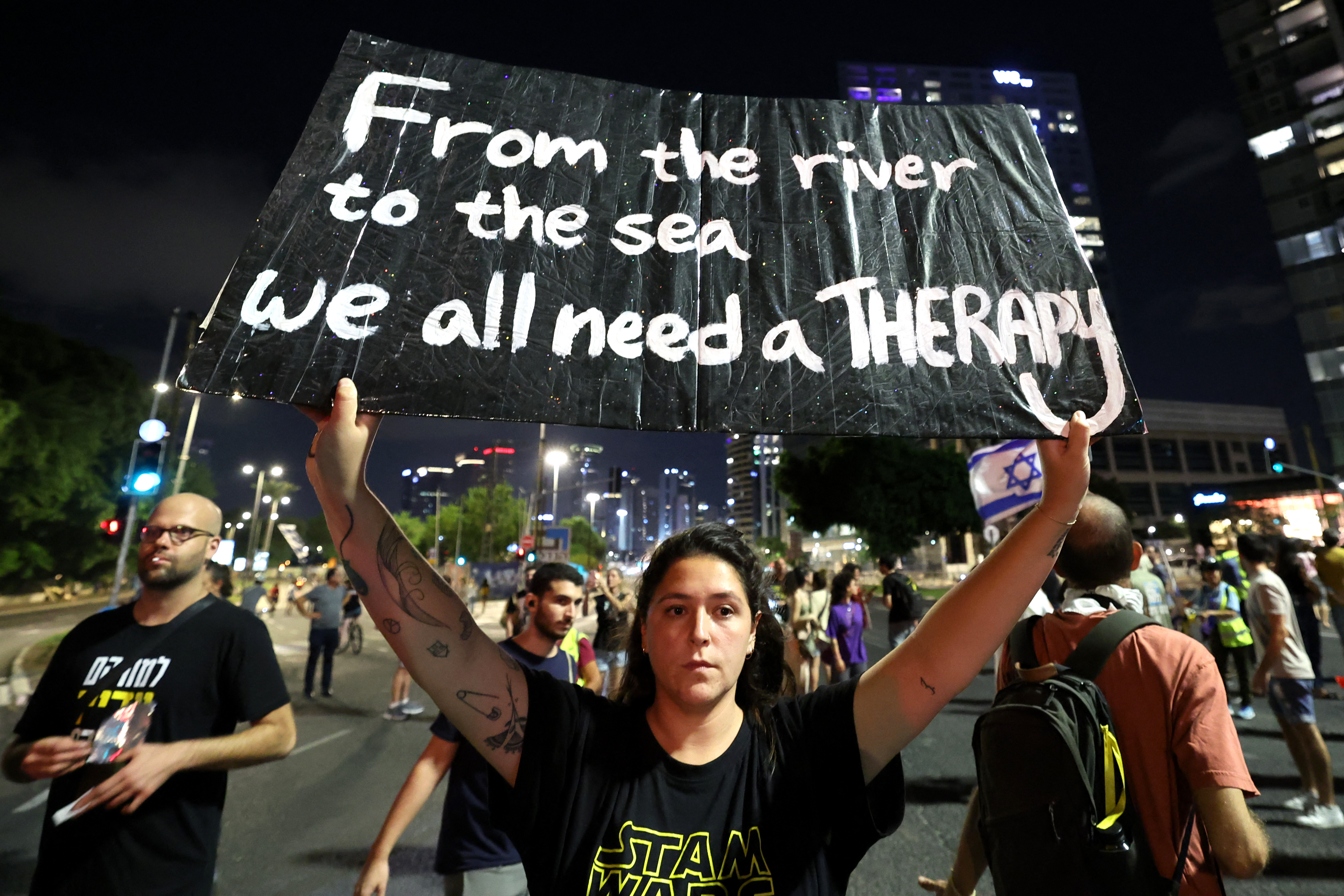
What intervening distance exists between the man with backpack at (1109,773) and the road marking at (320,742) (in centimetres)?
805

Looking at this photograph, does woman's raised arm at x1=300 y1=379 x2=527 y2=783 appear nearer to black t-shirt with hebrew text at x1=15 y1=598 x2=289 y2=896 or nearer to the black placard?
the black placard

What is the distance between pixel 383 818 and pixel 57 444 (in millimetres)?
30287

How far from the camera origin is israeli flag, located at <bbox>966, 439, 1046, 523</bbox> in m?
7.17

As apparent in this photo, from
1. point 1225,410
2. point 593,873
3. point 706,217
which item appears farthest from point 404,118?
point 1225,410

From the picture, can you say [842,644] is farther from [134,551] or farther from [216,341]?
[134,551]

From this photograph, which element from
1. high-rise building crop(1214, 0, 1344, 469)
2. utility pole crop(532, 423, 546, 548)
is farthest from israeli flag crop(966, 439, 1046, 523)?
high-rise building crop(1214, 0, 1344, 469)

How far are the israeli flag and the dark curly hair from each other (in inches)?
231

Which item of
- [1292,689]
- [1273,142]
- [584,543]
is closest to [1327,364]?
[1273,142]

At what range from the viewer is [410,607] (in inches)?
66.8

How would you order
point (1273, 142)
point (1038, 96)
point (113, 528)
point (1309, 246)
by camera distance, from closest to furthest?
point (113, 528)
point (1309, 246)
point (1273, 142)
point (1038, 96)

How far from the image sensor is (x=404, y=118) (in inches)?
81.2

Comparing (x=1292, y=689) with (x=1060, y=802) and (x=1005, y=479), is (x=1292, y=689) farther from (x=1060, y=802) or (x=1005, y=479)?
(x=1060, y=802)

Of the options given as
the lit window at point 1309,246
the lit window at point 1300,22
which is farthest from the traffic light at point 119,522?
the lit window at point 1300,22

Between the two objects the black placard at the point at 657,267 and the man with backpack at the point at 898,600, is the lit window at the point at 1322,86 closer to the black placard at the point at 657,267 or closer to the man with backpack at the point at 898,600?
the man with backpack at the point at 898,600
